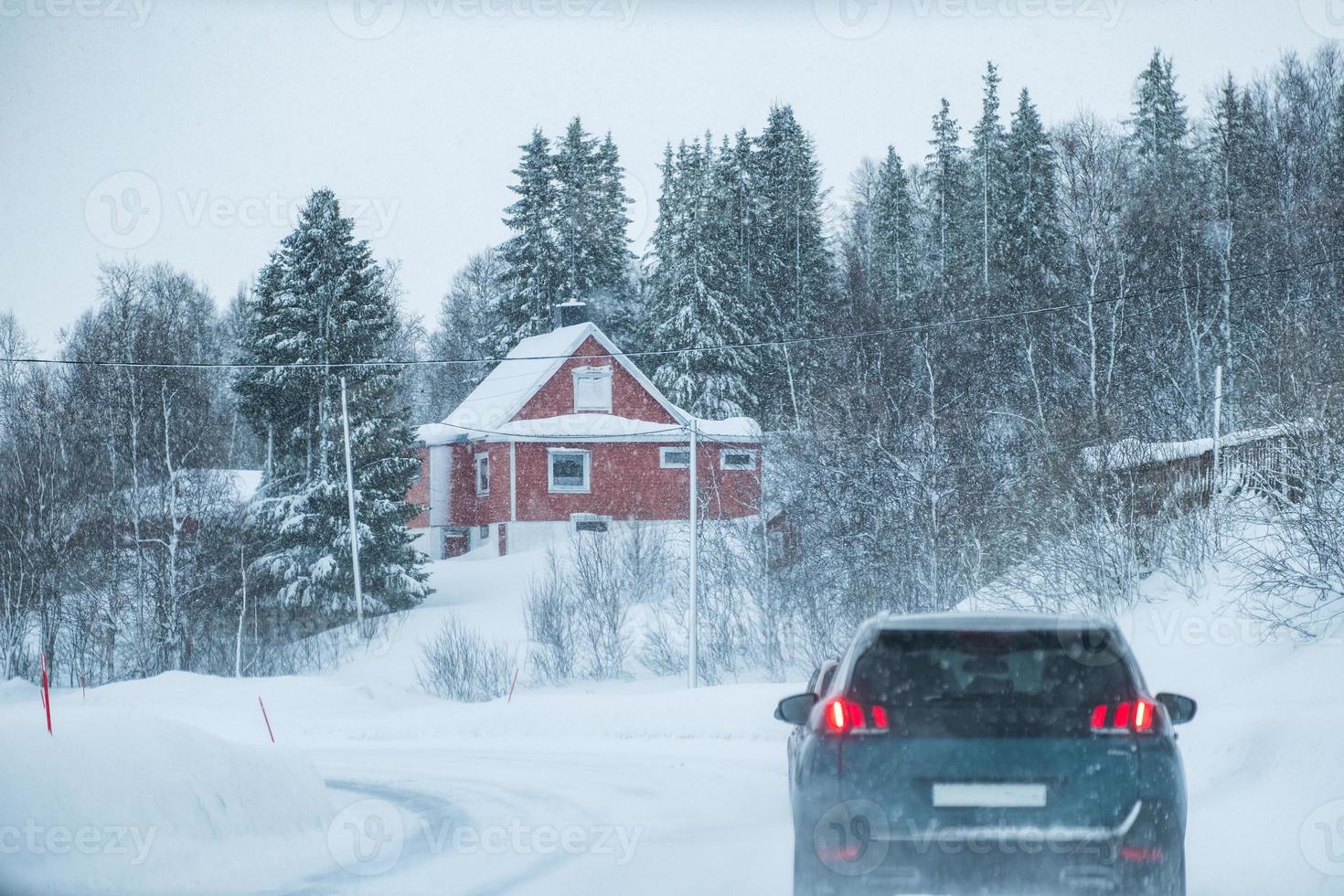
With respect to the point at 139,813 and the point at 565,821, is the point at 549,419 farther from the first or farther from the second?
the point at 139,813

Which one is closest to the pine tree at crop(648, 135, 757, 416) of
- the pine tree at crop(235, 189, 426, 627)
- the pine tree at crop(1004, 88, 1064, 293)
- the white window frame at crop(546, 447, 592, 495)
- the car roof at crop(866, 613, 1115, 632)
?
the white window frame at crop(546, 447, 592, 495)

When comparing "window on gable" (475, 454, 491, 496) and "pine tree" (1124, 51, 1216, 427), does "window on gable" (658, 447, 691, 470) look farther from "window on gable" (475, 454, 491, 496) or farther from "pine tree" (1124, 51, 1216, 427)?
"pine tree" (1124, 51, 1216, 427)

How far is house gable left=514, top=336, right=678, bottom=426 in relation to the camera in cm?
5088

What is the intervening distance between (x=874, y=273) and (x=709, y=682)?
36347 mm

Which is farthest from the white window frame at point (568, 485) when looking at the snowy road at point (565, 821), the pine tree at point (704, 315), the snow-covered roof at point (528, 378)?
the snowy road at point (565, 821)

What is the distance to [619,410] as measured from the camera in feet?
171

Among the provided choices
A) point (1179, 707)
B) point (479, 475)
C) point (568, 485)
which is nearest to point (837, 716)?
point (1179, 707)

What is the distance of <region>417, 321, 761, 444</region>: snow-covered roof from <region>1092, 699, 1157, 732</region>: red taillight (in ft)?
132

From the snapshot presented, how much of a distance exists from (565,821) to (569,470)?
38422 millimetres

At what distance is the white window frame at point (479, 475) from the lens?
50.2 meters

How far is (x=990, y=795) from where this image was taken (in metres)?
6.23

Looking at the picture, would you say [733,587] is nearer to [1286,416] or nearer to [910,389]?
[910,389]

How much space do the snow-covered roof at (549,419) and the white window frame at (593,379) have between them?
0.51 m

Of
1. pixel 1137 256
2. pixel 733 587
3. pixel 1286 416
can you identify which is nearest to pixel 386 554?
pixel 733 587
